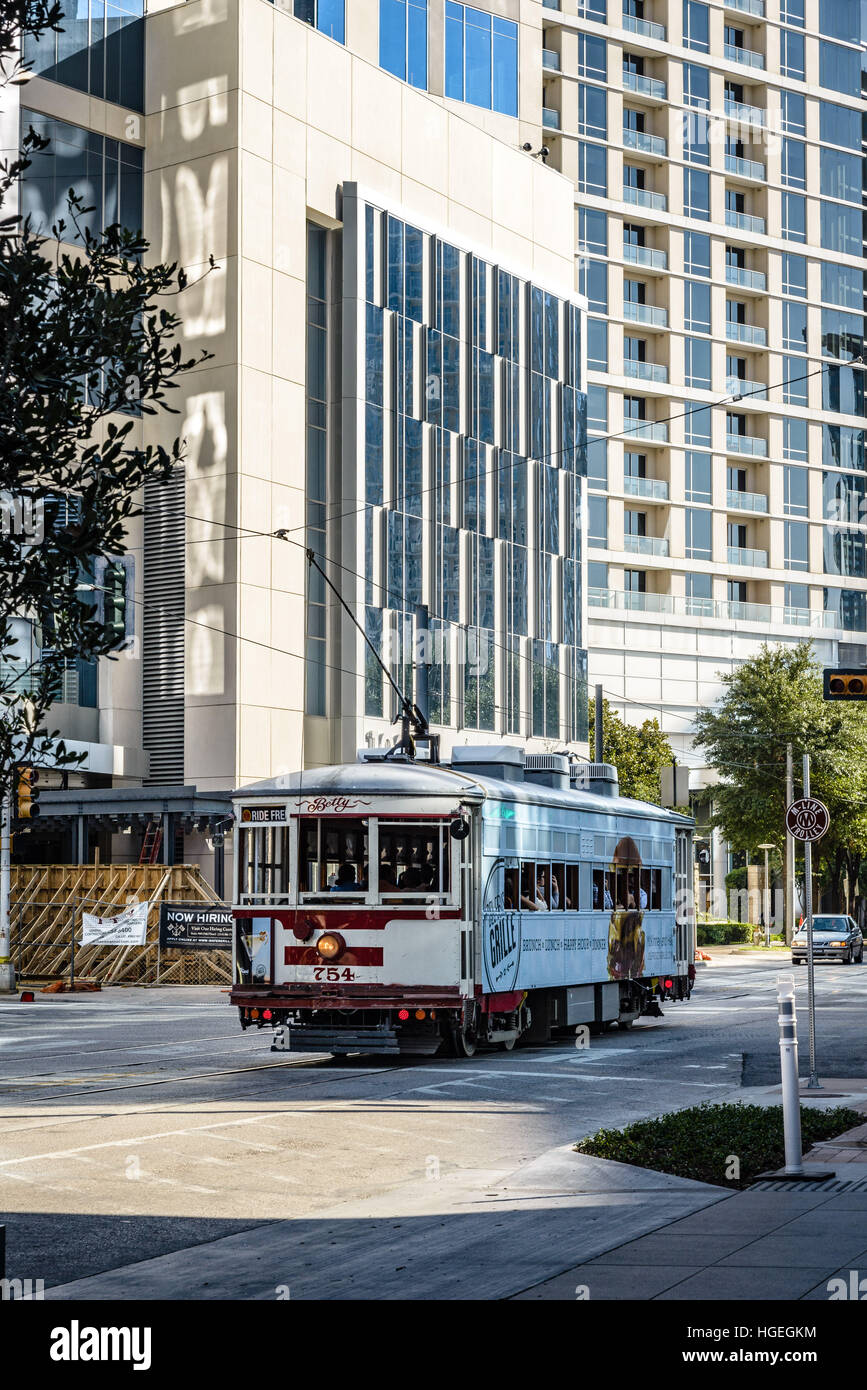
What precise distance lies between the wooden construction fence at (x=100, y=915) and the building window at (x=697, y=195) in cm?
5597

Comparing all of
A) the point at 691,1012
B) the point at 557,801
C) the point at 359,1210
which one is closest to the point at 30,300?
the point at 359,1210

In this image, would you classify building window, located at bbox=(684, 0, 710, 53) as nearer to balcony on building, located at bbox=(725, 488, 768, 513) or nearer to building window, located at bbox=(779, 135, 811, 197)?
building window, located at bbox=(779, 135, 811, 197)

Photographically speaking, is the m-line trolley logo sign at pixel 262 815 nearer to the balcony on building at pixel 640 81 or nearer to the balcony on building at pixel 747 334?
the balcony on building at pixel 747 334

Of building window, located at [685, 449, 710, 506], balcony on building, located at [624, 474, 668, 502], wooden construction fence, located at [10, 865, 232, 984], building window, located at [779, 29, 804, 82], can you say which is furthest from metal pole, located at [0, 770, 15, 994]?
building window, located at [779, 29, 804, 82]

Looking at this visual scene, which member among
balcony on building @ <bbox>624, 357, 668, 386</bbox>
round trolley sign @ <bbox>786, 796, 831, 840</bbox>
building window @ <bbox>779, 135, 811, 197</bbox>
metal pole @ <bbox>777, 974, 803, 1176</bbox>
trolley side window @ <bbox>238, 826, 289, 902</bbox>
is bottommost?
metal pole @ <bbox>777, 974, 803, 1176</bbox>

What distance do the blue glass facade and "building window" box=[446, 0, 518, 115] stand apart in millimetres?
6923

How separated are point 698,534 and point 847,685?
216 feet

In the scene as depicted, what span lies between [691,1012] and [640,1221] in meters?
21.3

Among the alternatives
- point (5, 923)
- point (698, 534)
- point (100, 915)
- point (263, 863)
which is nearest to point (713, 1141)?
point (263, 863)

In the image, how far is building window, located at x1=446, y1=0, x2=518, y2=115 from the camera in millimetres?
60062

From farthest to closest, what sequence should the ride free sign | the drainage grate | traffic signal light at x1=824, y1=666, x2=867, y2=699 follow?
1. the ride free sign
2. traffic signal light at x1=824, y1=666, x2=867, y2=699
3. the drainage grate

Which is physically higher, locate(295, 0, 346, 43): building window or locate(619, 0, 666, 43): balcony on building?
locate(619, 0, 666, 43): balcony on building

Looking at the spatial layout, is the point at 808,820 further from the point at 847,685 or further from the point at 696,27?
the point at 696,27

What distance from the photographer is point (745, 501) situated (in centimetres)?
8719
